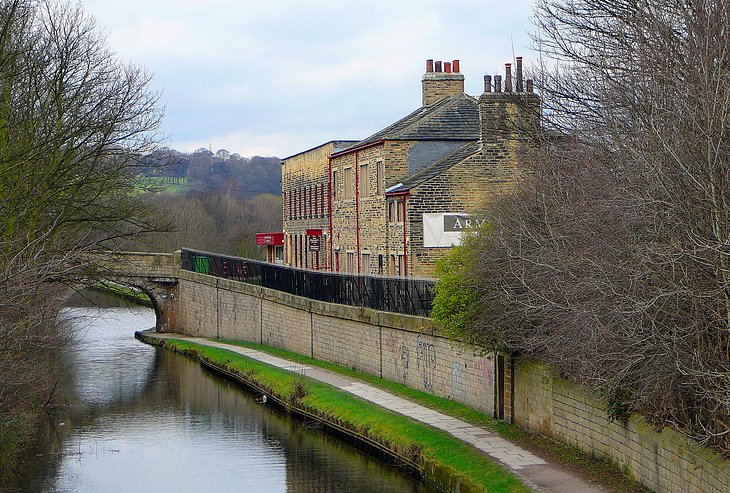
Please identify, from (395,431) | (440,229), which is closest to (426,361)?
(395,431)

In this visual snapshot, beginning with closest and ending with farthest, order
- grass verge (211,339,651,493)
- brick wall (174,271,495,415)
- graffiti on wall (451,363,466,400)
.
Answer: grass verge (211,339,651,493) < graffiti on wall (451,363,466,400) < brick wall (174,271,495,415)

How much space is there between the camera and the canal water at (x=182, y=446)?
20062mm

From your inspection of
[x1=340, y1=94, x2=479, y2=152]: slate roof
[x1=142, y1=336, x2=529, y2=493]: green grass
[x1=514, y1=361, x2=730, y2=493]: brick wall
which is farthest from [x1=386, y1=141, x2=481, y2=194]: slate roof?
[x1=514, y1=361, x2=730, y2=493]: brick wall

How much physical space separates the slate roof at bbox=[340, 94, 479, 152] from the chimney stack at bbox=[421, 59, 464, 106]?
2.52m

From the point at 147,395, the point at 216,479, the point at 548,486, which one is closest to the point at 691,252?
the point at 548,486

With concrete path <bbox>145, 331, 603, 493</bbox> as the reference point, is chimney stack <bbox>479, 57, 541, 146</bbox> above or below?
above

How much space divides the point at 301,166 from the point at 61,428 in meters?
23.5

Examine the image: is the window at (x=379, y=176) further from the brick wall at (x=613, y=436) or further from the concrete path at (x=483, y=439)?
the brick wall at (x=613, y=436)

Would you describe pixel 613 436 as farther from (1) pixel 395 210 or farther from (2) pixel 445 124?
(2) pixel 445 124

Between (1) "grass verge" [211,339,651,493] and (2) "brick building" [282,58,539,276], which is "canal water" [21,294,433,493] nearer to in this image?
(1) "grass verge" [211,339,651,493]

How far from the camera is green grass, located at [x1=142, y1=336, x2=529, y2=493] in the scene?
1703 cm

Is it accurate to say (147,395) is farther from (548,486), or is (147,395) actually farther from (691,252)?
(691,252)

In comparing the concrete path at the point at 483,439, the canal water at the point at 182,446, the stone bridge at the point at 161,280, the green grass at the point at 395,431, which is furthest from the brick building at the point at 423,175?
the stone bridge at the point at 161,280

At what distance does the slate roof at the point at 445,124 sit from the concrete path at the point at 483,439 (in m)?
7.92
